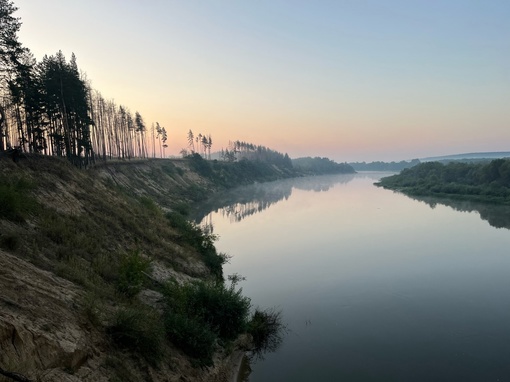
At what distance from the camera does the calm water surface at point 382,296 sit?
15828 millimetres

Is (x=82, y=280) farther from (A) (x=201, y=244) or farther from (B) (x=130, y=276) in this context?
(A) (x=201, y=244)

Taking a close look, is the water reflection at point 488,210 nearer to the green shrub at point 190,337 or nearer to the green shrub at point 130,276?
the green shrub at point 190,337

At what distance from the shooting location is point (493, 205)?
239 feet

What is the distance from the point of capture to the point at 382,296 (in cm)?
2402

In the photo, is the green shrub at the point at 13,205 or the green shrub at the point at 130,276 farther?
the green shrub at the point at 13,205

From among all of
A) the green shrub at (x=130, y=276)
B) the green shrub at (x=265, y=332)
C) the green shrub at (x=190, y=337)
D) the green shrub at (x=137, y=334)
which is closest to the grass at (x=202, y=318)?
the green shrub at (x=190, y=337)

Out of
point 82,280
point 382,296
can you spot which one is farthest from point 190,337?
point 382,296

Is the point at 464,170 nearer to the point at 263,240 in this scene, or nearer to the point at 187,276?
the point at 263,240

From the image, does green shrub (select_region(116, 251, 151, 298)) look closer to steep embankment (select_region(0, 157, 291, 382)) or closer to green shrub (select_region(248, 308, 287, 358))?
steep embankment (select_region(0, 157, 291, 382))

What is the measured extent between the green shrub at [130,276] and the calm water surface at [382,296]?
23.6 feet

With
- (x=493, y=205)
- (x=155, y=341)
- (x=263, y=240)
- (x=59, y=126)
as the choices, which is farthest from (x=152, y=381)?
(x=493, y=205)

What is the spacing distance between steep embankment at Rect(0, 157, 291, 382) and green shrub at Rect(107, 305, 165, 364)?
33mm

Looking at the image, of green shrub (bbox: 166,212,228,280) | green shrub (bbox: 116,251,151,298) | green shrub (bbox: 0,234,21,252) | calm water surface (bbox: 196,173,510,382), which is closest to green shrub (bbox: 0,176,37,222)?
green shrub (bbox: 0,234,21,252)

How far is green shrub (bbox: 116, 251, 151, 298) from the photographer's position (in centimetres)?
1456
